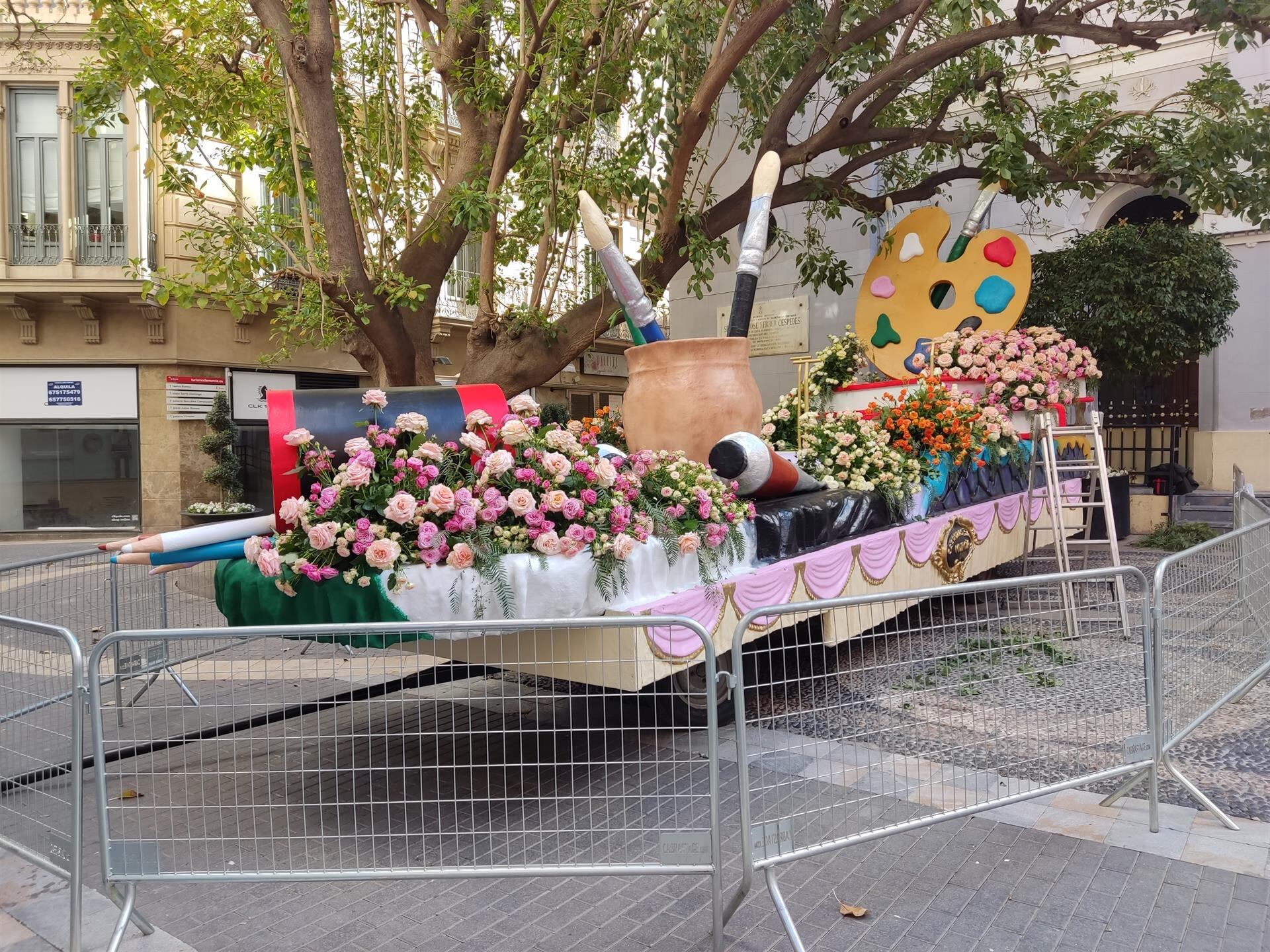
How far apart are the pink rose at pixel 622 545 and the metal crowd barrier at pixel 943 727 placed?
0.75 m

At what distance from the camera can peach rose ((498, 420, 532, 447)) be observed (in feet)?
13.5

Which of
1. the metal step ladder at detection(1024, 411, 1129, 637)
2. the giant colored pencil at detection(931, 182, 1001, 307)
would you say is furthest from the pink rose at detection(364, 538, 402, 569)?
the giant colored pencil at detection(931, 182, 1001, 307)

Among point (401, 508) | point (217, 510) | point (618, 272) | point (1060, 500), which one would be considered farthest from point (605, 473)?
point (217, 510)

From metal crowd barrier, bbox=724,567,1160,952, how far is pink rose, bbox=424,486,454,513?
56.2 inches

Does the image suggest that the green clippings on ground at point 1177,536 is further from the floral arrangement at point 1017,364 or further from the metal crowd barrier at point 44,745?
the metal crowd barrier at point 44,745

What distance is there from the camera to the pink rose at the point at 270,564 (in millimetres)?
3680

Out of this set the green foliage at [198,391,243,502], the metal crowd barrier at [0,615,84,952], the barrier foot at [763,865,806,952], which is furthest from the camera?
the green foliage at [198,391,243,502]

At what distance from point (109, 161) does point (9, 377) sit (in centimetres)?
411

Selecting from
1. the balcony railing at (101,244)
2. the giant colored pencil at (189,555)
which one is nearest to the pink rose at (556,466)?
the giant colored pencil at (189,555)

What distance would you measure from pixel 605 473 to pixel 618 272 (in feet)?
6.42

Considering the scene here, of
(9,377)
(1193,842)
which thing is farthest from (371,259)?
(9,377)

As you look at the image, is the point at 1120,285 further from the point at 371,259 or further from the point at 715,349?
the point at 371,259

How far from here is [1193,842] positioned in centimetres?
347

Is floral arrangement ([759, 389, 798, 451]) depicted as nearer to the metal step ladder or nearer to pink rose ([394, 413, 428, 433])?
the metal step ladder
